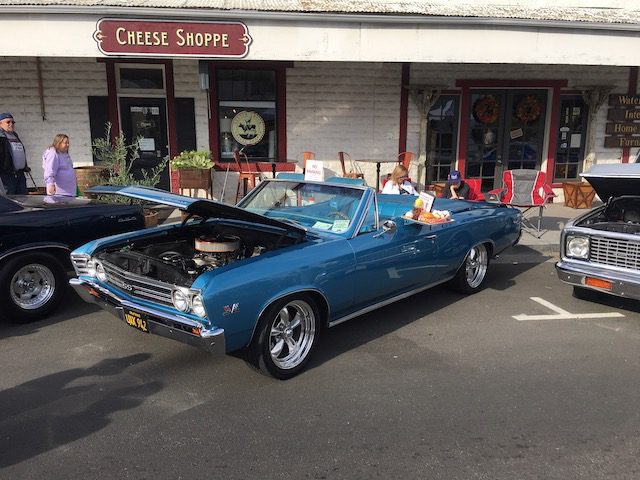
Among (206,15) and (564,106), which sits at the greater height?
(206,15)

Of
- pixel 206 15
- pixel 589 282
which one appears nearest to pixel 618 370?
pixel 589 282

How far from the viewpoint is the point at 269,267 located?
369cm

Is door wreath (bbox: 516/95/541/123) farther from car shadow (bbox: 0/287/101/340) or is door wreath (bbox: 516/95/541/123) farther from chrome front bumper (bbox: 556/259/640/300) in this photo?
car shadow (bbox: 0/287/101/340)

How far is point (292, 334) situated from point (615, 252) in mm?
3245

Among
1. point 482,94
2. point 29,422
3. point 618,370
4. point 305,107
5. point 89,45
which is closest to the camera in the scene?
point 29,422

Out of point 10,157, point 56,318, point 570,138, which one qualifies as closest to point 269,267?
point 56,318

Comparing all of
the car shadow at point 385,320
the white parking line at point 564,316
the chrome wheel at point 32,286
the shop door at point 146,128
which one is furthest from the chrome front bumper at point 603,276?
the shop door at point 146,128

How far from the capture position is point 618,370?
412cm

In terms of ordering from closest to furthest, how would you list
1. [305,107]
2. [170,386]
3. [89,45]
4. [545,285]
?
[170,386], [545,285], [89,45], [305,107]

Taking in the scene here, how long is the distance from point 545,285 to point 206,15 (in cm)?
611

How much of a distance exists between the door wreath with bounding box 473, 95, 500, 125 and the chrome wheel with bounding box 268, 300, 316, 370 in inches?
356

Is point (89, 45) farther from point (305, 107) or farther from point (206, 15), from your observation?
point (305, 107)

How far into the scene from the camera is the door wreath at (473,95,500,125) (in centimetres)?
1176

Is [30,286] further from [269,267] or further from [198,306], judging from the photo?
[269,267]
